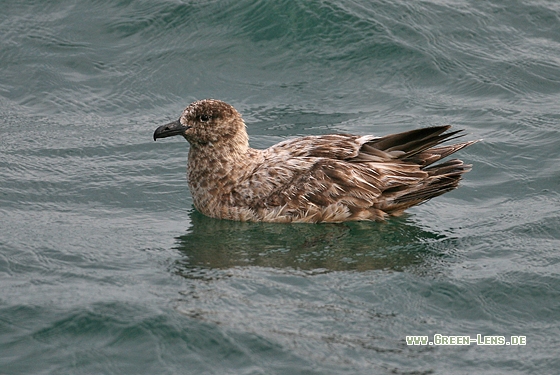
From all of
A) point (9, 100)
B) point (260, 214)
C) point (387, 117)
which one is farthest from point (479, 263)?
point (9, 100)

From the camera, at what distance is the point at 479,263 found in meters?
9.03

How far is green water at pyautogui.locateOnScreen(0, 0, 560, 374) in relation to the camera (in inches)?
298

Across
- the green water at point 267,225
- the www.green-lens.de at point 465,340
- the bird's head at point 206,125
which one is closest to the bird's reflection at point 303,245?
the green water at point 267,225

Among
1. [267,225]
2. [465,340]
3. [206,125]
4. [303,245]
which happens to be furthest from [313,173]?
[465,340]

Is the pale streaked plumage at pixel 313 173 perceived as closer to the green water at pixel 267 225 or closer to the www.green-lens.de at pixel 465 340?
the green water at pixel 267 225

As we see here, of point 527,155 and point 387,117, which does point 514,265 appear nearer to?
point 527,155

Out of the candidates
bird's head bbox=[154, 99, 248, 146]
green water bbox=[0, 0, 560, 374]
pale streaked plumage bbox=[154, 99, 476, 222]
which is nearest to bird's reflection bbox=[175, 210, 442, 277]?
green water bbox=[0, 0, 560, 374]

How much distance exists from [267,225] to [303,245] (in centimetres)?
67

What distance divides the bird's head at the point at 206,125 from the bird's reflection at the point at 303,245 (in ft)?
2.75

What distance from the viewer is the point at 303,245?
942 cm

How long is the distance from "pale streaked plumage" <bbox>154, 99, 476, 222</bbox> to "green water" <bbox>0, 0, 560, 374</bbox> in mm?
211

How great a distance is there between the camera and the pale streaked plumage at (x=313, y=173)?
994cm

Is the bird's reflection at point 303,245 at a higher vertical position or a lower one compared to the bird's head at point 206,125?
lower

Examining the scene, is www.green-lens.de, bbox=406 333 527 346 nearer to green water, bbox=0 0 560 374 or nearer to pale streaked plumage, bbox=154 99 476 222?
green water, bbox=0 0 560 374
